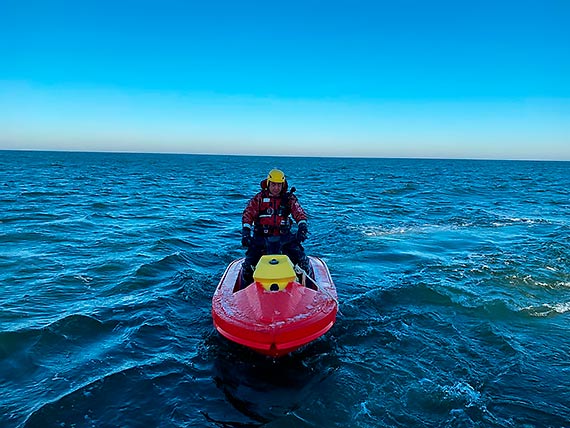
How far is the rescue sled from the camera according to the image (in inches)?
208

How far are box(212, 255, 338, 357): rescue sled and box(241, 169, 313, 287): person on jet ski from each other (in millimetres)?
1185

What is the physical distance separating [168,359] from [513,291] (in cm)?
745

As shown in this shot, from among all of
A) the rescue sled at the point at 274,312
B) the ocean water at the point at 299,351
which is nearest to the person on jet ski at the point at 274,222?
the rescue sled at the point at 274,312

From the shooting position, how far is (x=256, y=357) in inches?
244

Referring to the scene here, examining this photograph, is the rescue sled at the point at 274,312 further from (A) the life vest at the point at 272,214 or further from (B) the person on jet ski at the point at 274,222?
(A) the life vest at the point at 272,214

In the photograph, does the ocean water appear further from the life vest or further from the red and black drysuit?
the life vest

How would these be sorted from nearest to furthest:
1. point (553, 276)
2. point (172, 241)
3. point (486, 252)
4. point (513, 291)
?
point (513, 291)
point (553, 276)
point (486, 252)
point (172, 241)

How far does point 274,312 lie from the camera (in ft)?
18.2

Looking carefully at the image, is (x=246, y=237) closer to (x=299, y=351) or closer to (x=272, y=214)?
(x=272, y=214)

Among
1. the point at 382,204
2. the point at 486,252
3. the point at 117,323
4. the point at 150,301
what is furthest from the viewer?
the point at 382,204

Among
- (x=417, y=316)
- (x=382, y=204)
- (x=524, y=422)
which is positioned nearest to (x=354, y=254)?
(x=417, y=316)

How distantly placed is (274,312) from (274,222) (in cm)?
299

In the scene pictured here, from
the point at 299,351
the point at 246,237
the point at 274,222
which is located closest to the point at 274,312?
the point at 299,351

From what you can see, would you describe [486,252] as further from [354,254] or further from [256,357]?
[256,357]
